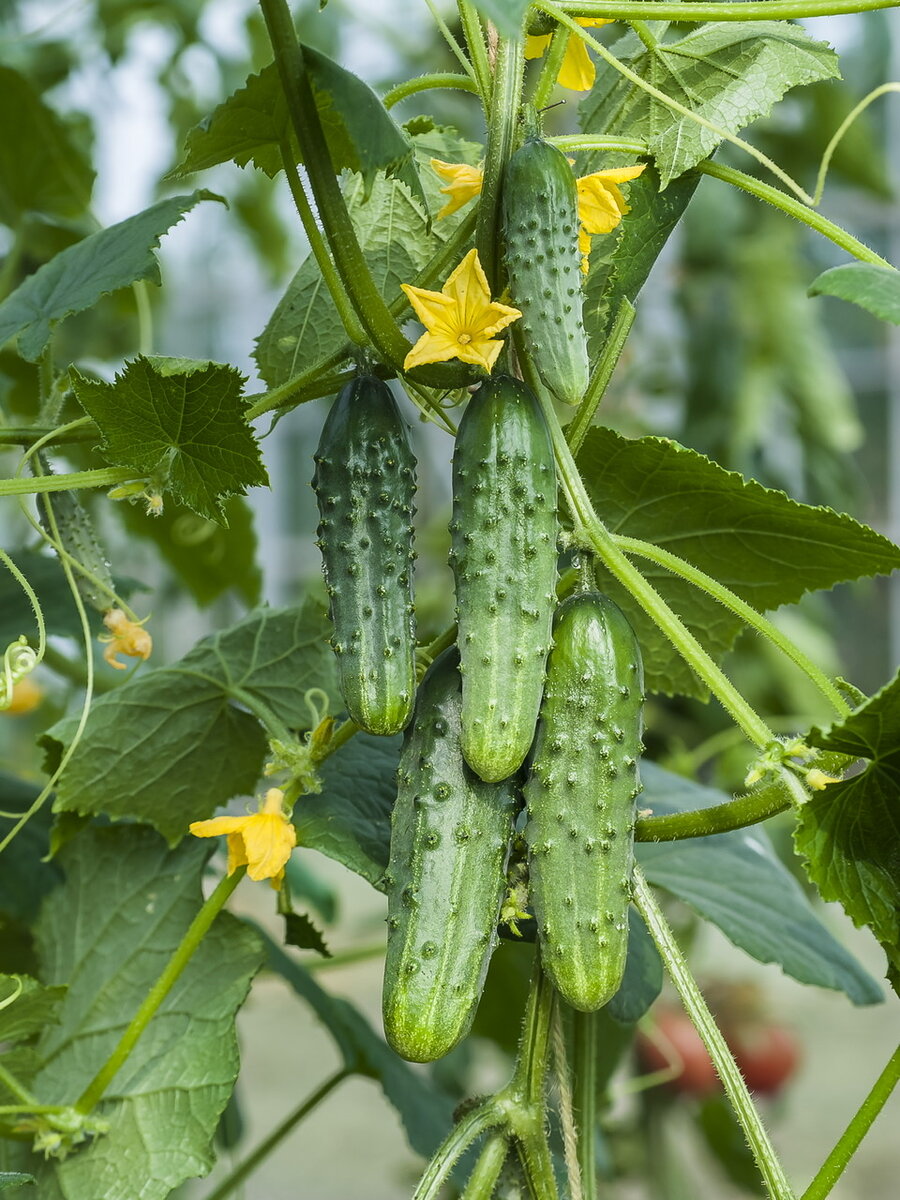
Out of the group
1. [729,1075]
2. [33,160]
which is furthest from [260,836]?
[33,160]

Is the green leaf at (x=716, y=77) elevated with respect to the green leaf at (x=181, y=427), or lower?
elevated

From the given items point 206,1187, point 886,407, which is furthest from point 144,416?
point 886,407

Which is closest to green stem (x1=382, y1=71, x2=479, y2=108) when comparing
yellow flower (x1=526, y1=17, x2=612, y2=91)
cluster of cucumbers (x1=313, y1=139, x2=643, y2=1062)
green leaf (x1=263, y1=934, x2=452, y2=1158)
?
yellow flower (x1=526, y1=17, x2=612, y2=91)

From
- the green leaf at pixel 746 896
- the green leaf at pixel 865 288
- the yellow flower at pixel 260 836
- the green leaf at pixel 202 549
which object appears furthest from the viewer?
the green leaf at pixel 202 549

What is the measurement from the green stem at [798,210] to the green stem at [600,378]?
0.08 meters

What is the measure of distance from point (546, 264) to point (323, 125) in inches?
5.1

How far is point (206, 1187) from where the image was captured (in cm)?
277

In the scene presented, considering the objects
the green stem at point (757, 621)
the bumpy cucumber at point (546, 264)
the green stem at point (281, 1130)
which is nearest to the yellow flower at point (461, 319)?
the bumpy cucumber at point (546, 264)

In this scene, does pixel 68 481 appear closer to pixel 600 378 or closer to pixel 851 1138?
pixel 600 378

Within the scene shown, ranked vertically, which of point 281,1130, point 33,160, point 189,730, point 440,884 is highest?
→ point 33,160

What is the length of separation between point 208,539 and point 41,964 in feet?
1.22

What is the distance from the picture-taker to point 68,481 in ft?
2.11

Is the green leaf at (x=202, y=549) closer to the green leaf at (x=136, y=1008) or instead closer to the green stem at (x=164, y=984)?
the green leaf at (x=136, y=1008)

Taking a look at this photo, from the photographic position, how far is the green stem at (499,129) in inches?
23.1
